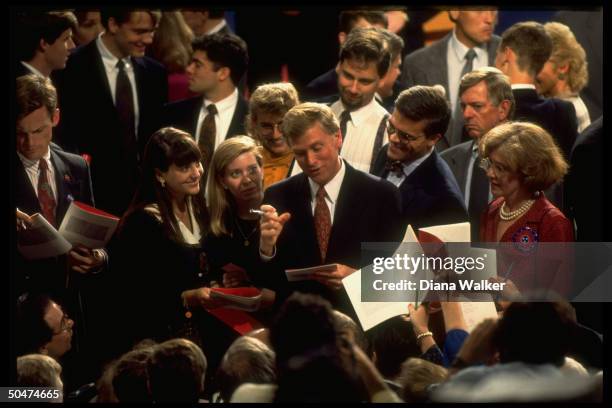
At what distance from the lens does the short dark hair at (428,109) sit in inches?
246

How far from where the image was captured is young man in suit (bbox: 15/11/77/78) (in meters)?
6.23

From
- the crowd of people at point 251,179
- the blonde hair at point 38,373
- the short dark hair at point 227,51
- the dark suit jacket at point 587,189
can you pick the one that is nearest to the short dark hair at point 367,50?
the crowd of people at point 251,179

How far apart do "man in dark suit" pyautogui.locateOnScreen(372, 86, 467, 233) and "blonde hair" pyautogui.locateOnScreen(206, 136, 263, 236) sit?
619mm

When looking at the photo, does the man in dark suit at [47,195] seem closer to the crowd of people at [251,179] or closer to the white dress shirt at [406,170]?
the crowd of people at [251,179]

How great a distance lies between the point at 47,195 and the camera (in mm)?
6266

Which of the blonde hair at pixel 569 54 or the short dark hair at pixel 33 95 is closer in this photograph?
the short dark hair at pixel 33 95

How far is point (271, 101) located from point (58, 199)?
1041 millimetres

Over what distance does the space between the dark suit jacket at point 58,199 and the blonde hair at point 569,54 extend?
223 cm

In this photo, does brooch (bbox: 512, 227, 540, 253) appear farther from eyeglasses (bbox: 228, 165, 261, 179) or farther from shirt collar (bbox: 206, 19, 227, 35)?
shirt collar (bbox: 206, 19, 227, 35)

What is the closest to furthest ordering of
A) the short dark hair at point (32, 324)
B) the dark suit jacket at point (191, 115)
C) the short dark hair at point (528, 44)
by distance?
the short dark hair at point (32, 324) < the dark suit jacket at point (191, 115) < the short dark hair at point (528, 44)

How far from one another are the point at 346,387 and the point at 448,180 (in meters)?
1.52

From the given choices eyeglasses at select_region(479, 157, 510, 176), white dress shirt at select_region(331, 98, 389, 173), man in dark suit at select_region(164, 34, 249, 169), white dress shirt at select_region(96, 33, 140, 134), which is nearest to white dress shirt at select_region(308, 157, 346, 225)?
white dress shirt at select_region(331, 98, 389, 173)

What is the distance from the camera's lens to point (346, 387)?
506 centimetres

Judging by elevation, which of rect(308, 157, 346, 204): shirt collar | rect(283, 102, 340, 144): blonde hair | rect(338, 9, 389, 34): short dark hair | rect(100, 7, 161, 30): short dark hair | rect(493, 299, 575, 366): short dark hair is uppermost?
rect(338, 9, 389, 34): short dark hair
